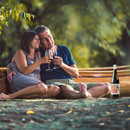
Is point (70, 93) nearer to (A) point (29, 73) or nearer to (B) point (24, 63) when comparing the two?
(A) point (29, 73)

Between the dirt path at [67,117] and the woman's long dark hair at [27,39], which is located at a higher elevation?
the woman's long dark hair at [27,39]

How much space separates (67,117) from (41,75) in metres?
1.55

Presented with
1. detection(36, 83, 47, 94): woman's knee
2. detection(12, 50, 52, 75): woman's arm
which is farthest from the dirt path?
detection(12, 50, 52, 75): woman's arm

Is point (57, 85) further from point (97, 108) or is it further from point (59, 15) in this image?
point (59, 15)

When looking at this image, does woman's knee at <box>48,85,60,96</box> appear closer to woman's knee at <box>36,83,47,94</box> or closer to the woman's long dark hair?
woman's knee at <box>36,83,47,94</box>

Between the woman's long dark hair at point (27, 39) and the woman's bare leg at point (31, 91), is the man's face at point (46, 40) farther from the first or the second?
the woman's bare leg at point (31, 91)

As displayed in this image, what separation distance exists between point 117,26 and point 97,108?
18.7 feet

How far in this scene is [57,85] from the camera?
3.38 metres

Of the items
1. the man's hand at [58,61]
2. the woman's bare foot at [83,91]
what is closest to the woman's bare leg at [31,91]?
the man's hand at [58,61]

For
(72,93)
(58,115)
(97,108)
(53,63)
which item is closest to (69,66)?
(53,63)

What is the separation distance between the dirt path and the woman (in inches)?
23.3

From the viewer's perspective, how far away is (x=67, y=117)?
2068mm

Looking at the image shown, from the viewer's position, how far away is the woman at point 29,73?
3.16 metres

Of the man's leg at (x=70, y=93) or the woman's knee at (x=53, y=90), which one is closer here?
the man's leg at (x=70, y=93)
